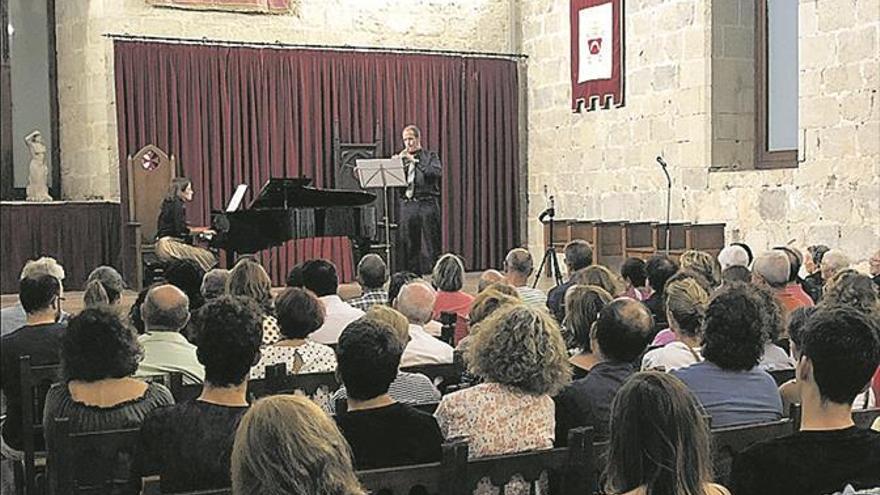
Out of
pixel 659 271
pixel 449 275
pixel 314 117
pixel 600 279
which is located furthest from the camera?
pixel 314 117

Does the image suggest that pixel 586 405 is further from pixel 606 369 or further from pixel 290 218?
pixel 290 218

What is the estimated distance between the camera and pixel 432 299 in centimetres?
431

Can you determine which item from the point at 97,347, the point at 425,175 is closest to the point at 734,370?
the point at 97,347

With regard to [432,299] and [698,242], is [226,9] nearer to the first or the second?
[698,242]

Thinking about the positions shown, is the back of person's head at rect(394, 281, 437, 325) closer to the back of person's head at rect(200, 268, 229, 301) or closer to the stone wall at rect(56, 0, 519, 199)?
the back of person's head at rect(200, 268, 229, 301)

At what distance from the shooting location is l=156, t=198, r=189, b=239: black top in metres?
9.48

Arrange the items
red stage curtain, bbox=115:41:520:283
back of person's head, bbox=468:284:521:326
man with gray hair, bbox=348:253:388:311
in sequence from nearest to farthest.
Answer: back of person's head, bbox=468:284:521:326 → man with gray hair, bbox=348:253:388:311 → red stage curtain, bbox=115:41:520:283

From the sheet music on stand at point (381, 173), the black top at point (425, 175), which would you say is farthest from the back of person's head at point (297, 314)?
the black top at point (425, 175)

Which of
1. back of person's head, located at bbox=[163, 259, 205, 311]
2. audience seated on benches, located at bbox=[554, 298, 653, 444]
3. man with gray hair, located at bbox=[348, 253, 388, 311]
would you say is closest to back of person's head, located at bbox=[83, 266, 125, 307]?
back of person's head, located at bbox=[163, 259, 205, 311]

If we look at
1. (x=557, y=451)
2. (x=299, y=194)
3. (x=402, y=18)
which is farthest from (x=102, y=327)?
(x=402, y=18)

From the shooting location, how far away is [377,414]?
250cm

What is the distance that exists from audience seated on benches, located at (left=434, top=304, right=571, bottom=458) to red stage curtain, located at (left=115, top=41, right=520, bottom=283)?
8.23 meters

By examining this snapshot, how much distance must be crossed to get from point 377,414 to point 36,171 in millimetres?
8759

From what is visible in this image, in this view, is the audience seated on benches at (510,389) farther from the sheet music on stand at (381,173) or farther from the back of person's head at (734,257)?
the sheet music on stand at (381,173)
